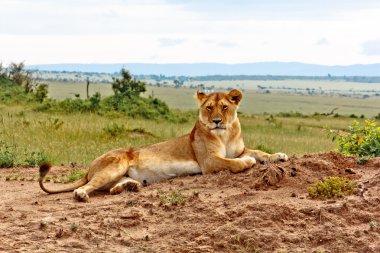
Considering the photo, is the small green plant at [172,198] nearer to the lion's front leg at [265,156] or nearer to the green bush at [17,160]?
the lion's front leg at [265,156]

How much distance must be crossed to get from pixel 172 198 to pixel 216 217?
28.7 inches

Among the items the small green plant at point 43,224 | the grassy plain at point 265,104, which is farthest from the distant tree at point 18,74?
the small green plant at point 43,224

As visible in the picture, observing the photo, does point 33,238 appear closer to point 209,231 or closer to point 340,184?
point 209,231

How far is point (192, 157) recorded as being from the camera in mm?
8719

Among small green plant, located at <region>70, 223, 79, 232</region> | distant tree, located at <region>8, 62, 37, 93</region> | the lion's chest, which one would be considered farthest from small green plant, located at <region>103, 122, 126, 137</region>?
distant tree, located at <region>8, 62, 37, 93</region>

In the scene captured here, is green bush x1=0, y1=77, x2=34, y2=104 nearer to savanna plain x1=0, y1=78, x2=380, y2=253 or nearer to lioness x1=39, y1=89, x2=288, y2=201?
savanna plain x1=0, y1=78, x2=380, y2=253

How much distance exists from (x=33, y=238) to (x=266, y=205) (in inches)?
87.5

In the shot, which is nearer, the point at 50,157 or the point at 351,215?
the point at 351,215

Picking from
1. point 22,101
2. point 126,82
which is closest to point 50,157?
point 22,101

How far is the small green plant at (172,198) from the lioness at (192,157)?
0.69m

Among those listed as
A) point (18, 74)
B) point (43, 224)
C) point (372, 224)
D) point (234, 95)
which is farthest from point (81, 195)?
point (18, 74)

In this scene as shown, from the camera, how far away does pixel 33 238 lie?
6590mm

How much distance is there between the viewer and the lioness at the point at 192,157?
8.38m

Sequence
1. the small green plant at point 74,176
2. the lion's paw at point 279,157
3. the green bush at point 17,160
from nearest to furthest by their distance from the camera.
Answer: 1. the lion's paw at point 279,157
2. the small green plant at point 74,176
3. the green bush at point 17,160
